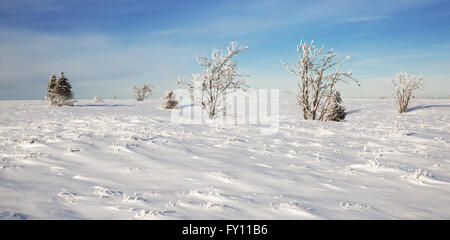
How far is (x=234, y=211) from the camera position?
9.13ft

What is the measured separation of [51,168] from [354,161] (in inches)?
219

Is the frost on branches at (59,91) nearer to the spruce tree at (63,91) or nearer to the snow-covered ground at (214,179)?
the spruce tree at (63,91)

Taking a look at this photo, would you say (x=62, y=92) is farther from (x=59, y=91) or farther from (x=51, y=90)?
(x=51, y=90)

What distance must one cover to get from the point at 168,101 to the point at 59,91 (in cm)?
1106

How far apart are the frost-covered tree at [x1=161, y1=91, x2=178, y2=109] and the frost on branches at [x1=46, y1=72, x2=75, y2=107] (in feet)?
31.6

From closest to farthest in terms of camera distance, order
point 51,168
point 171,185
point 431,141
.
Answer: point 171,185 < point 51,168 < point 431,141

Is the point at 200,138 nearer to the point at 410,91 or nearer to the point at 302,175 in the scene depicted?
the point at 302,175

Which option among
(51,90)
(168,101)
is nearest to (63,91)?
(51,90)

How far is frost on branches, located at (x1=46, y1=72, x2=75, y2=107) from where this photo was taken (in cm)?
2512

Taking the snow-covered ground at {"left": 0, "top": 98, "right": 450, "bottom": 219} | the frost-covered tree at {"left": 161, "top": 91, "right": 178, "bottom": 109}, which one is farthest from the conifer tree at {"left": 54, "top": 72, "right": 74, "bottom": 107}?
the snow-covered ground at {"left": 0, "top": 98, "right": 450, "bottom": 219}

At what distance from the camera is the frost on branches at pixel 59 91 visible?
2512 centimetres

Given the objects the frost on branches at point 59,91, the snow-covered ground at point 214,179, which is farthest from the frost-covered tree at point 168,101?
the snow-covered ground at point 214,179
